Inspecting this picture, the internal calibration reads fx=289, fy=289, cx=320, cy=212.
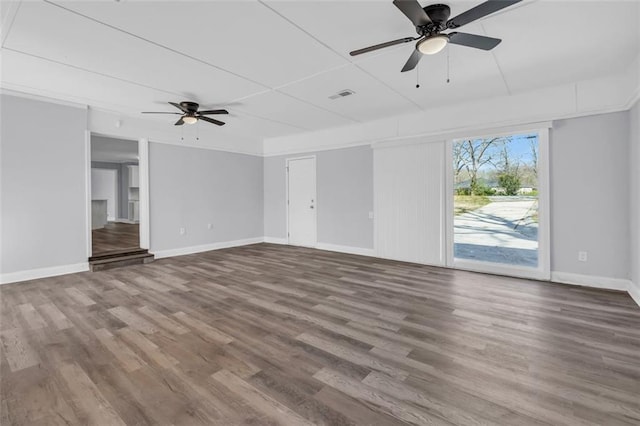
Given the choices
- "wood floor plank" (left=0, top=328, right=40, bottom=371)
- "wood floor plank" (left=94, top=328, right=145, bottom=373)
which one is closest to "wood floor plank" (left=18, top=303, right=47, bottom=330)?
"wood floor plank" (left=0, top=328, right=40, bottom=371)

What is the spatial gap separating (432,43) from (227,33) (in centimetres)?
182

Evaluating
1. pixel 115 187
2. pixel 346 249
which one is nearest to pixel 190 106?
pixel 346 249

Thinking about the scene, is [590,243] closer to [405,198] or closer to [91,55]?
[405,198]

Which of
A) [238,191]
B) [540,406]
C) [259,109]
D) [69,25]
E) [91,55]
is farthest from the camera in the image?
[238,191]

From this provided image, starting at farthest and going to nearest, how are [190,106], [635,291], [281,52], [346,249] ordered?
1. [346,249]
2. [190,106]
3. [635,291]
4. [281,52]

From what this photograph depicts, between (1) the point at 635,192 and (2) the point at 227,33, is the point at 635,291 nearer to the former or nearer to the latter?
(1) the point at 635,192

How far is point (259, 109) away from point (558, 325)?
4862mm

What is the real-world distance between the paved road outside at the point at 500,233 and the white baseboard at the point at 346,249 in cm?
167

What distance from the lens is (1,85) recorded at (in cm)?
386

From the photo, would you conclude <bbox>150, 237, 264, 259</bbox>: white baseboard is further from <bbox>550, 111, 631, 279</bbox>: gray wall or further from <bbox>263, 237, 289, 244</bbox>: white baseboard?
<bbox>550, 111, 631, 279</bbox>: gray wall

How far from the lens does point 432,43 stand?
237 centimetres

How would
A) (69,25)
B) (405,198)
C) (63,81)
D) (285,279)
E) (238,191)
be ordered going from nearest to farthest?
(69,25) → (63,81) → (285,279) → (405,198) → (238,191)

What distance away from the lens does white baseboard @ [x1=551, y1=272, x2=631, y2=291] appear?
3.63 metres

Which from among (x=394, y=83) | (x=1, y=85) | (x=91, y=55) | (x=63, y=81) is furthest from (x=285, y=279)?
(x=1, y=85)
